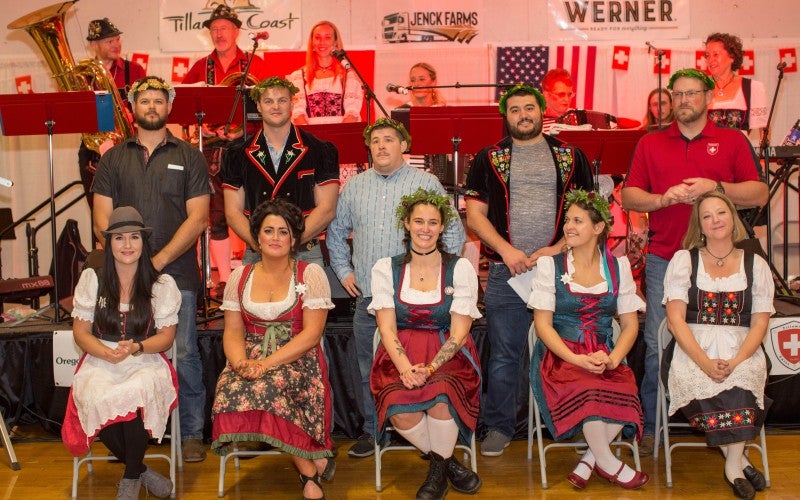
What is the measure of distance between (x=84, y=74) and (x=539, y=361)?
11.7 ft

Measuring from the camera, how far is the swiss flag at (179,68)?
28.6 ft

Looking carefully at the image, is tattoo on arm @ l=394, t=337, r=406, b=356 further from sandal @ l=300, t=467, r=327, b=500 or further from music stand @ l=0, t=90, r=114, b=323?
music stand @ l=0, t=90, r=114, b=323

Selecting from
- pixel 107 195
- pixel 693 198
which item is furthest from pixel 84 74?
pixel 693 198

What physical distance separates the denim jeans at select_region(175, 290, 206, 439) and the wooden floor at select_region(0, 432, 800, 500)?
205mm

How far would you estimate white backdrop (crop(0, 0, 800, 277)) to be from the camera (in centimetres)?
869

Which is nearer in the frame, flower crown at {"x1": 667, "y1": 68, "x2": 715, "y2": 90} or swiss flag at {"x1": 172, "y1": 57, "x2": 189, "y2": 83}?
flower crown at {"x1": 667, "y1": 68, "x2": 715, "y2": 90}

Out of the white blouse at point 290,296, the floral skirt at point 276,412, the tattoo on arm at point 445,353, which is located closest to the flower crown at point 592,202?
the tattoo on arm at point 445,353

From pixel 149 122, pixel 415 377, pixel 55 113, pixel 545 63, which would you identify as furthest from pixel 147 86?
pixel 545 63

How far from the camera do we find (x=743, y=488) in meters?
4.06

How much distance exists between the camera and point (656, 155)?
15.3ft


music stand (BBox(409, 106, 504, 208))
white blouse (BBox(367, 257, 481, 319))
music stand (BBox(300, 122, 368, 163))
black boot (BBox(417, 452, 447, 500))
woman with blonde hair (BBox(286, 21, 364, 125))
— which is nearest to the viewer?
black boot (BBox(417, 452, 447, 500))

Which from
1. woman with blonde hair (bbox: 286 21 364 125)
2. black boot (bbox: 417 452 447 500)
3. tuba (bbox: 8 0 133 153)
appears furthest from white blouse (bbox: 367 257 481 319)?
woman with blonde hair (bbox: 286 21 364 125)

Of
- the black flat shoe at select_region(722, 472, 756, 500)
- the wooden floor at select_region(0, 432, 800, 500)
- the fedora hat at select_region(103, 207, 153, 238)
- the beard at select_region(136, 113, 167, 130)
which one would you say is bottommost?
the wooden floor at select_region(0, 432, 800, 500)

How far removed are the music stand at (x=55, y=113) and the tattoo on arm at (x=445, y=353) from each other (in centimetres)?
241
